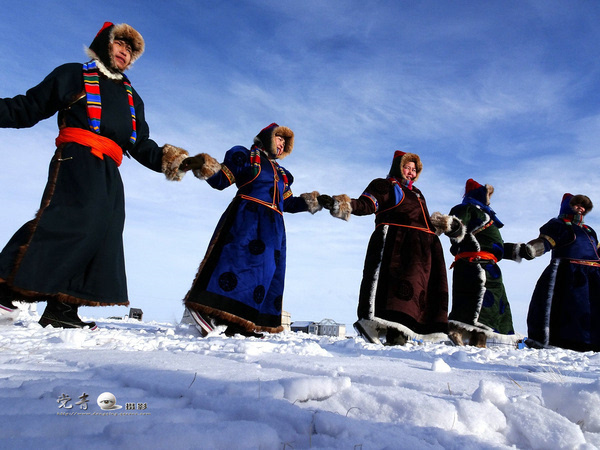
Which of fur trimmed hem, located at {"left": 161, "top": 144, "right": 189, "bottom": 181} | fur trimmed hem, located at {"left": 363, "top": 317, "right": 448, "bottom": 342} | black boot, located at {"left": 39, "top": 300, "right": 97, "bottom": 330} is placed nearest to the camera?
black boot, located at {"left": 39, "top": 300, "right": 97, "bottom": 330}

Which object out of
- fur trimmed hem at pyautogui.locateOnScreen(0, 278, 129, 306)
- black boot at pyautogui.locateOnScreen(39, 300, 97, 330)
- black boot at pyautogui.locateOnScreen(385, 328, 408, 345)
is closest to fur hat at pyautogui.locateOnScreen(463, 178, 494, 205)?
black boot at pyautogui.locateOnScreen(385, 328, 408, 345)

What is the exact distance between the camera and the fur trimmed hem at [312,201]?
16.9 feet

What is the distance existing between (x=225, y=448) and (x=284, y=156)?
4620 mm

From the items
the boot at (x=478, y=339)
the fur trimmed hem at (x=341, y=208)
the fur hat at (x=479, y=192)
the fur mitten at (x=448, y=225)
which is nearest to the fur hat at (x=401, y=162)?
the fur mitten at (x=448, y=225)

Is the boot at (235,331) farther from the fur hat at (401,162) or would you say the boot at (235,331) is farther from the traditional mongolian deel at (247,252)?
the fur hat at (401,162)

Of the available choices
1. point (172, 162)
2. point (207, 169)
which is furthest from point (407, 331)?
point (172, 162)

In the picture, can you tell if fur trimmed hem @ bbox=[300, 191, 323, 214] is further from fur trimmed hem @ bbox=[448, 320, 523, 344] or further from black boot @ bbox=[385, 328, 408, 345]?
fur trimmed hem @ bbox=[448, 320, 523, 344]

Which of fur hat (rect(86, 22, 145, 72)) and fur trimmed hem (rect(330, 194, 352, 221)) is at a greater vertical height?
fur hat (rect(86, 22, 145, 72))

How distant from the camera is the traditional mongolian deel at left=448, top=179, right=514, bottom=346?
18.8 feet

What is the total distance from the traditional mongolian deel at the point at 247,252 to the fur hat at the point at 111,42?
1.24 m

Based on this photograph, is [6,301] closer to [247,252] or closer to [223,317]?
[223,317]

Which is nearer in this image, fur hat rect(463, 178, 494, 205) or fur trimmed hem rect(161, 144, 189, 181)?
fur trimmed hem rect(161, 144, 189, 181)

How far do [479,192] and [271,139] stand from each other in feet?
10.2

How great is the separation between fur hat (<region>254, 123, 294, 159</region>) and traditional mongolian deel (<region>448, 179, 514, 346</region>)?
2363 millimetres
